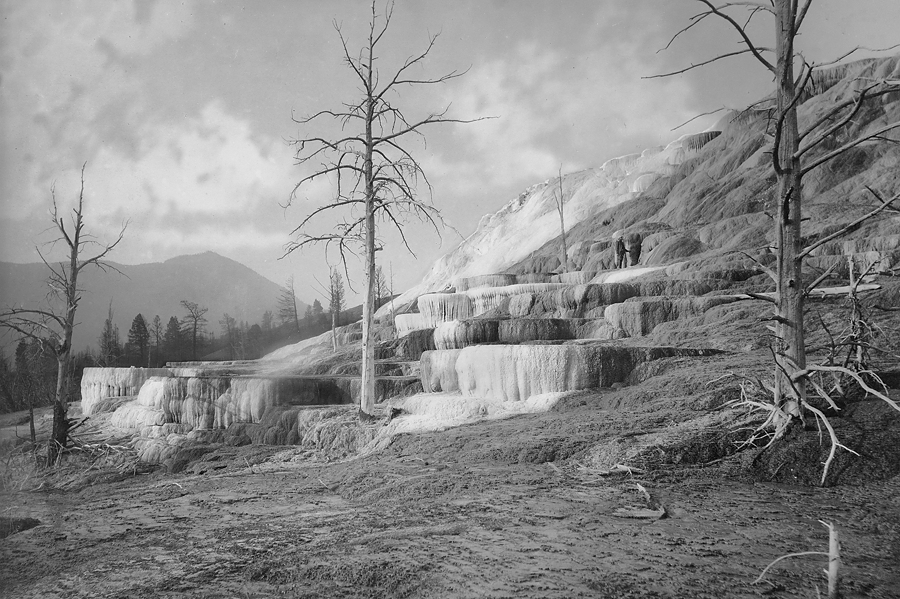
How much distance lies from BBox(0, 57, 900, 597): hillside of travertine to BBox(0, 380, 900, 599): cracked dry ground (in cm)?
2

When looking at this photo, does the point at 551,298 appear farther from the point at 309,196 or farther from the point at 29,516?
the point at 29,516

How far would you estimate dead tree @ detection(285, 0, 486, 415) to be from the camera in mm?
6895

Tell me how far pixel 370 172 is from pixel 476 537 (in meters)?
5.28

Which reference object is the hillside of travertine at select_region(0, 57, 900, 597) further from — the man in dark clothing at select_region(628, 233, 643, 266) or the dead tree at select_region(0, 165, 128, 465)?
the man in dark clothing at select_region(628, 233, 643, 266)

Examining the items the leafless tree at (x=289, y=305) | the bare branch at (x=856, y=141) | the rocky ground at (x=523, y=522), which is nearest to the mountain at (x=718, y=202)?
the bare branch at (x=856, y=141)

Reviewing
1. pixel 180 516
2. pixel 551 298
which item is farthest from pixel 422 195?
pixel 551 298

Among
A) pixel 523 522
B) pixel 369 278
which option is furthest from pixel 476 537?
pixel 369 278

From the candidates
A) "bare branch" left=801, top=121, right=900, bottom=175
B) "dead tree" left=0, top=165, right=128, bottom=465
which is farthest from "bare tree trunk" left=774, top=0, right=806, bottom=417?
"dead tree" left=0, top=165, right=128, bottom=465

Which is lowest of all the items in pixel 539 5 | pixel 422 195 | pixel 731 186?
pixel 422 195

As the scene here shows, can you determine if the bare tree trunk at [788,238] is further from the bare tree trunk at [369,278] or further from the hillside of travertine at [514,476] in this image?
the bare tree trunk at [369,278]

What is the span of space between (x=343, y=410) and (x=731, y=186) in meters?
21.0

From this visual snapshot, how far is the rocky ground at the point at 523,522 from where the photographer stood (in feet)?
7.54

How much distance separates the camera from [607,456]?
4055 millimetres

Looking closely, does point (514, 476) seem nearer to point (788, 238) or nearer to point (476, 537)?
point (476, 537)
